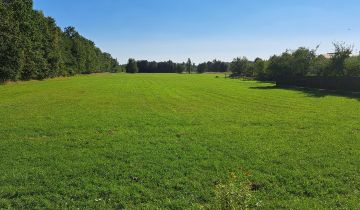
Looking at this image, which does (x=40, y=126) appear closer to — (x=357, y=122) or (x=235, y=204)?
(x=235, y=204)

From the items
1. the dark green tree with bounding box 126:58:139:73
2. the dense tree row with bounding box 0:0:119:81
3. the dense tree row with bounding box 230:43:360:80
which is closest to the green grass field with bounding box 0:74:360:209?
the dense tree row with bounding box 230:43:360:80

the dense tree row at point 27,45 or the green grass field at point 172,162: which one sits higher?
the dense tree row at point 27,45

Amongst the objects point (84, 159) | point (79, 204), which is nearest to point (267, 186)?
point (79, 204)

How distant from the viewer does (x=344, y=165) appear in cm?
895

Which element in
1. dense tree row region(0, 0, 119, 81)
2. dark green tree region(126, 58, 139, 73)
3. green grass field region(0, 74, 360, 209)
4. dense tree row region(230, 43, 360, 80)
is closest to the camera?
green grass field region(0, 74, 360, 209)

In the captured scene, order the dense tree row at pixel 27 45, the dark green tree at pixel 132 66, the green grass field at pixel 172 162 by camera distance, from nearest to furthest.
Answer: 1. the green grass field at pixel 172 162
2. the dense tree row at pixel 27 45
3. the dark green tree at pixel 132 66

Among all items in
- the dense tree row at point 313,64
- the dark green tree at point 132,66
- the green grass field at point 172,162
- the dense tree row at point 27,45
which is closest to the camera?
the green grass field at point 172,162

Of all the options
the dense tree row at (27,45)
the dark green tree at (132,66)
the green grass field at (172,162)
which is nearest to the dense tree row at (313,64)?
the green grass field at (172,162)

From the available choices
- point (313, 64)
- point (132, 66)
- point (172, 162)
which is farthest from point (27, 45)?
point (132, 66)

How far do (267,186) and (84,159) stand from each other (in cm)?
474

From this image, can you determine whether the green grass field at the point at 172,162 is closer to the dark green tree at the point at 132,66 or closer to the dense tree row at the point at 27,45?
the dense tree row at the point at 27,45

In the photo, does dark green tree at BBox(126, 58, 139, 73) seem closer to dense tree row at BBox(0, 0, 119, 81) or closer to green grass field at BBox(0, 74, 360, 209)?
dense tree row at BBox(0, 0, 119, 81)

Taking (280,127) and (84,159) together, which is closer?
(84,159)

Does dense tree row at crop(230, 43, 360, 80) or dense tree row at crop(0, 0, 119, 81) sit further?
dense tree row at crop(0, 0, 119, 81)
